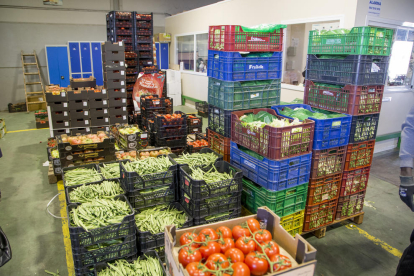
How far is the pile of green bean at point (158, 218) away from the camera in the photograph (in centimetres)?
300

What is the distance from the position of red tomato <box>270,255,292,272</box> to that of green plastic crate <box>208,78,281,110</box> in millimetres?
2178

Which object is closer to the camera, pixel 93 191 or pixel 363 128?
pixel 93 191

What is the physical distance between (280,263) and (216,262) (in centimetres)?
41

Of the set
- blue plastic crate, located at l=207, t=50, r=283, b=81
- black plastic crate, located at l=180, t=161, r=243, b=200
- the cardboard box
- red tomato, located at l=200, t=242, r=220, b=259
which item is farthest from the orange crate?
the cardboard box

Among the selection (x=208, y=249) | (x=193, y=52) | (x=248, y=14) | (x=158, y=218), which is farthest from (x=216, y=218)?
(x=193, y=52)

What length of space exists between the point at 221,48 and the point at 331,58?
146 centimetres

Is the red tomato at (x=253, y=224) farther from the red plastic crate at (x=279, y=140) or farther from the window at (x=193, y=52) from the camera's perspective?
the window at (x=193, y=52)

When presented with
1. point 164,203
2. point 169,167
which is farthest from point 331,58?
point 164,203

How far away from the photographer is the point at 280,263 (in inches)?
74.2

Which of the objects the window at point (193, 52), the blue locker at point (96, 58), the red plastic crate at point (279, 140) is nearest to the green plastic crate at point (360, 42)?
the red plastic crate at point (279, 140)

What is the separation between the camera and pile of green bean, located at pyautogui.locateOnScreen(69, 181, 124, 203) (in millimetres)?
3146

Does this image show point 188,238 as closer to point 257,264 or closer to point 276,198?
point 257,264

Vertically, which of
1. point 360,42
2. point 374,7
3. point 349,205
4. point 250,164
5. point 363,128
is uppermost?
point 374,7

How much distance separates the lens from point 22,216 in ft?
14.4
